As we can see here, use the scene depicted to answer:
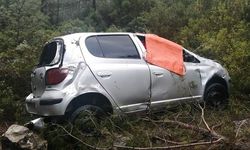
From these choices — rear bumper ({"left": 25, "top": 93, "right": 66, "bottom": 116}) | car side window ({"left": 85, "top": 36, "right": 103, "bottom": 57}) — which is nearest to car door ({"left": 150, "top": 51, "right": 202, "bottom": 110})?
car side window ({"left": 85, "top": 36, "right": 103, "bottom": 57})

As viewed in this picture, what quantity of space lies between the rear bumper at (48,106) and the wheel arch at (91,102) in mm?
111

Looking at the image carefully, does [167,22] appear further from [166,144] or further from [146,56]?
[166,144]

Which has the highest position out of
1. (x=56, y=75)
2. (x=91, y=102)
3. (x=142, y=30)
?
(x=56, y=75)

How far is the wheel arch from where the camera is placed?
22.8 feet

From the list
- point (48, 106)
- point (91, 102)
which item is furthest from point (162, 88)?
point (48, 106)

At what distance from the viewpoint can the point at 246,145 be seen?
600 cm

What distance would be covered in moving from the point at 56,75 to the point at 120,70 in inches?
41.7

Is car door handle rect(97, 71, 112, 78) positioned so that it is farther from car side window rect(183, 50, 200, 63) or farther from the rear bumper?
car side window rect(183, 50, 200, 63)

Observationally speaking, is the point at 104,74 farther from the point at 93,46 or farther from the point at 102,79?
the point at 93,46

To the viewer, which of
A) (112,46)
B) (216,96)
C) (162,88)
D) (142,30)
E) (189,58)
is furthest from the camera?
(142,30)

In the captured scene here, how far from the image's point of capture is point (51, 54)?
7.55 meters

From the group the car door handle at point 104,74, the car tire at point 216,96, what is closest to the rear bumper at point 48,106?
the car door handle at point 104,74

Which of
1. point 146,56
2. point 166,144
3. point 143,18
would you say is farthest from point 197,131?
point 143,18

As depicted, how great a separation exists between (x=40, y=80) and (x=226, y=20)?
8.64 meters
